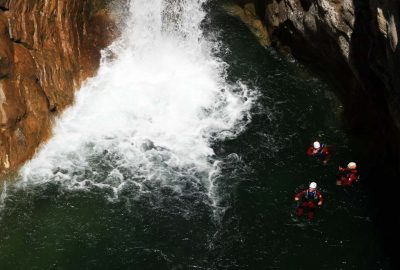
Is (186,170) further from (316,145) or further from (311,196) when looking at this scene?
(316,145)

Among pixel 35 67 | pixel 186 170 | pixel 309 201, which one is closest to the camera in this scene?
pixel 309 201

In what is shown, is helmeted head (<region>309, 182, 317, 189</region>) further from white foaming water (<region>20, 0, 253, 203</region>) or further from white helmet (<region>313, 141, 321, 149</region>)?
white foaming water (<region>20, 0, 253, 203</region>)

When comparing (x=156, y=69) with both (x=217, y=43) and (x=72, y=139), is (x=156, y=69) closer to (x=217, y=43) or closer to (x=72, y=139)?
(x=217, y=43)

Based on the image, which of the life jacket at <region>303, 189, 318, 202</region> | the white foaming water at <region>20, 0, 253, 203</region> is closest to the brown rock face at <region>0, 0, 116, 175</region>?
the white foaming water at <region>20, 0, 253, 203</region>

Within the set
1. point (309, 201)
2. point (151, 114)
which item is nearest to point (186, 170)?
point (151, 114)

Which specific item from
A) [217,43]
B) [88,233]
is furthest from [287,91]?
[88,233]

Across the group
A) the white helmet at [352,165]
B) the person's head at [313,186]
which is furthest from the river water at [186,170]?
the person's head at [313,186]
